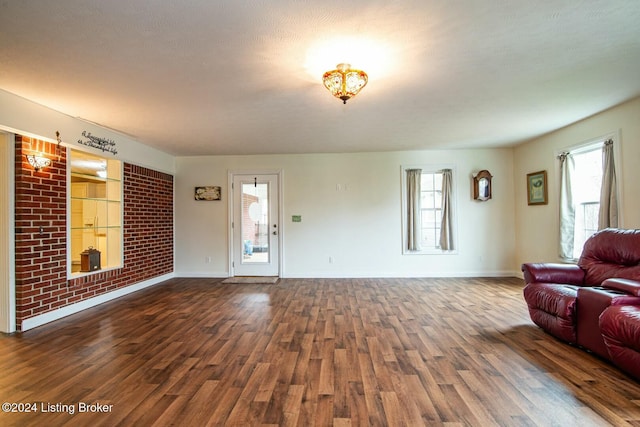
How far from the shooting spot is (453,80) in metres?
2.92

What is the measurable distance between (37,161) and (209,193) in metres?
2.97

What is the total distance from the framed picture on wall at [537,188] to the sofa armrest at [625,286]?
114 inches

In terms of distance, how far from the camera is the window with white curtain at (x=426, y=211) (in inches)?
235

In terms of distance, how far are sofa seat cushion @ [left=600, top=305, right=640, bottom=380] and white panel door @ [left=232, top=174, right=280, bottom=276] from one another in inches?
194

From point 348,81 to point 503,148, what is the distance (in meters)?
4.77

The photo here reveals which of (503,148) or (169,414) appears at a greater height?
(503,148)

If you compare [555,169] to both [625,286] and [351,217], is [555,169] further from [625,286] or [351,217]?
[351,217]

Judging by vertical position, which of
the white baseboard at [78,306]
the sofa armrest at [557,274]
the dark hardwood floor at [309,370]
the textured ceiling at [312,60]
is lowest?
the dark hardwood floor at [309,370]

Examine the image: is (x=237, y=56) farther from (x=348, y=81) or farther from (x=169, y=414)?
(x=169, y=414)

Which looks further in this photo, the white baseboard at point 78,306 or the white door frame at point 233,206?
the white door frame at point 233,206

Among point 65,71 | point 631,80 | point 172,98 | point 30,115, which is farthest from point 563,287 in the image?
point 30,115

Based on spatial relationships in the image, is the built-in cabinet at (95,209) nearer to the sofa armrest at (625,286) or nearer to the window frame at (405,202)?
the window frame at (405,202)

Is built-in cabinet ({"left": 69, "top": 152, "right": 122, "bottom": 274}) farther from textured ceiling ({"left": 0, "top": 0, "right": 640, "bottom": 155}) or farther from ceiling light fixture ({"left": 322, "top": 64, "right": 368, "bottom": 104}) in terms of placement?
Answer: ceiling light fixture ({"left": 322, "top": 64, "right": 368, "bottom": 104})

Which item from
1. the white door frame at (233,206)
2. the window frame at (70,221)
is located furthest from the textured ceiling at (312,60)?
the white door frame at (233,206)
